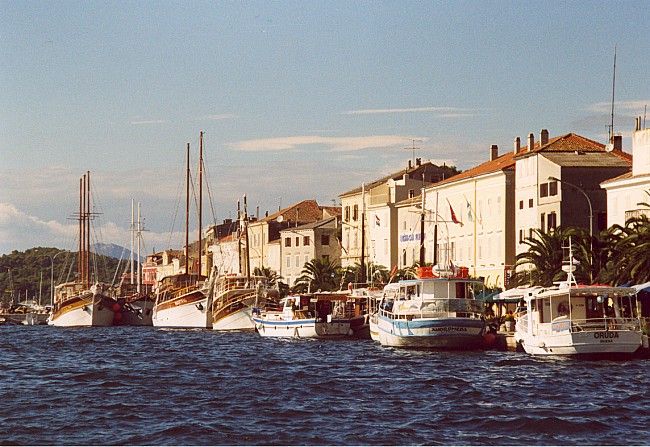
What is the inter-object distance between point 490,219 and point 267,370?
2003 inches

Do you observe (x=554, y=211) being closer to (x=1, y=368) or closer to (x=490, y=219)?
(x=490, y=219)

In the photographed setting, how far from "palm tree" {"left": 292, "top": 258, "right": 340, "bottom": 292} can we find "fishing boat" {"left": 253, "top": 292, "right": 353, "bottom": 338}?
36.3 meters

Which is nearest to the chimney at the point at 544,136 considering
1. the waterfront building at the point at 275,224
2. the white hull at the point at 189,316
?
Result: the white hull at the point at 189,316

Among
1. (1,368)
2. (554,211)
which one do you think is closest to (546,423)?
(1,368)

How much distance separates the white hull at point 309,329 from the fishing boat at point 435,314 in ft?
43.1

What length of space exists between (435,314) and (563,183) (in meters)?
24.2

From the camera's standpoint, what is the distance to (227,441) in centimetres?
3058

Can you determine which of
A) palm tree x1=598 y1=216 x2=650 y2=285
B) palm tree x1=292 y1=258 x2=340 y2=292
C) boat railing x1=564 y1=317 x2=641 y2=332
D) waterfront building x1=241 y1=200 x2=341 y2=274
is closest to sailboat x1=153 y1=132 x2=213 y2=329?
palm tree x1=292 y1=258 x2=340 y2=292

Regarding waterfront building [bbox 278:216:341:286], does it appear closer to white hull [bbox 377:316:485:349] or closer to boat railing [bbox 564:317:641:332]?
white hull [bbox 377:316:485:349]

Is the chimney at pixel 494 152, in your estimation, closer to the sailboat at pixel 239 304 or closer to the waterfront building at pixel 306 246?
the sailboat at pixel 239 304

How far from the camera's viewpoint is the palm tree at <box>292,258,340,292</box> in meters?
131

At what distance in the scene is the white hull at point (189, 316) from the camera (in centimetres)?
11388

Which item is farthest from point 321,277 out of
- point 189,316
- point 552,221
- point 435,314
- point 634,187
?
point 435,314

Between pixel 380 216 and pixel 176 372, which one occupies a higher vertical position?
pixel 380 216
